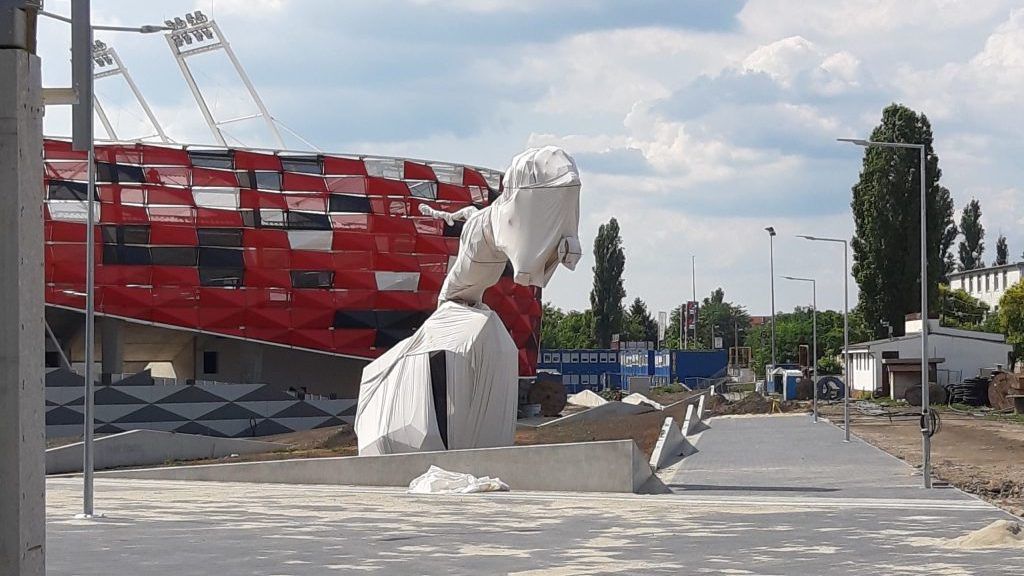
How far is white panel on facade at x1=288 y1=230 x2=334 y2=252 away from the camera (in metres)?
57.4

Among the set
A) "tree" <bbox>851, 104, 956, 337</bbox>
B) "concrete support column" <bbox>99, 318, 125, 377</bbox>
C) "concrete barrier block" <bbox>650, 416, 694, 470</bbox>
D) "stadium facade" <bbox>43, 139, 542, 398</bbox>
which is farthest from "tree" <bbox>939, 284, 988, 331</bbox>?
"concrete barrier block" <bbox>650, 416, 694, 470</bbox>

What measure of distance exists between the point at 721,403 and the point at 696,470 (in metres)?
40.0

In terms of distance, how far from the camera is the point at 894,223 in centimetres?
6831

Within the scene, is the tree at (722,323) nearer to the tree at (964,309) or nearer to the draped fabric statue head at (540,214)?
the tree at (964,309)

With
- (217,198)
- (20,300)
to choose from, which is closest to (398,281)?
(217,198)

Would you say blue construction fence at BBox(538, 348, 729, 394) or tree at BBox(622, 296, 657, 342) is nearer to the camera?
blue construction fence at BBox(538, 348, 729, 394)

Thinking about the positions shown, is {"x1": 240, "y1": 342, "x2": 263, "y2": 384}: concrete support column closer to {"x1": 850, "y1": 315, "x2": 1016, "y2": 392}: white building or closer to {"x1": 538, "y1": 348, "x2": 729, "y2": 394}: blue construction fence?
{"x1": 850, "y1": 315, "x2": 1016, "y2": 392}: white building

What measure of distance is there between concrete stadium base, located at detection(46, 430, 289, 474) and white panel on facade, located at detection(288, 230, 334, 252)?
2093 centimetres

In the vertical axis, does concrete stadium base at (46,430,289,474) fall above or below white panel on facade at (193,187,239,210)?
below

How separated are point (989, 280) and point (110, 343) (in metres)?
88.2

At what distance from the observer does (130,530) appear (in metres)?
16.5

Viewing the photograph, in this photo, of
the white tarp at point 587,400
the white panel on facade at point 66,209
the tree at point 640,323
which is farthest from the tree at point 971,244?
the white panel on facade at point 66,209

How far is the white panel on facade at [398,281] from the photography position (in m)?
58.7

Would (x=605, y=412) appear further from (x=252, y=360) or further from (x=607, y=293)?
(x=607, y=293)
